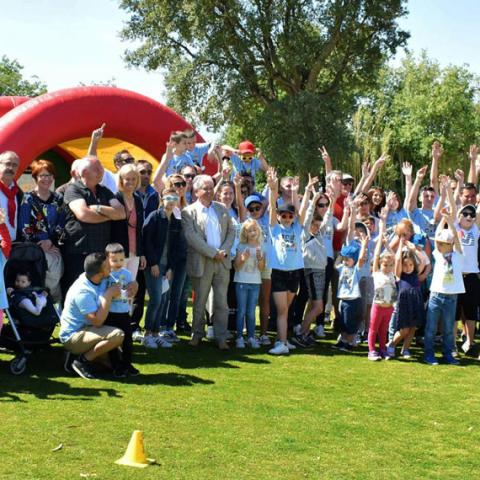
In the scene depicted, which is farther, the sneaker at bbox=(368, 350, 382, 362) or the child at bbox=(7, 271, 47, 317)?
the sneaker at bbox=(368, 350, 382, 362)

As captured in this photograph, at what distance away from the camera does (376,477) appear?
172 inches

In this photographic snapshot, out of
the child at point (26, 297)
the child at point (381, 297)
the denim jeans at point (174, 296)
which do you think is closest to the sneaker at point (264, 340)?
the denim jeans at point (174, 296)

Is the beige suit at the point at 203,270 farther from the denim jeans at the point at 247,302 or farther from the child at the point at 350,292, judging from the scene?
the child at the point at 350,292

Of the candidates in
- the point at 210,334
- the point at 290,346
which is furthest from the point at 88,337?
the point at 290,346

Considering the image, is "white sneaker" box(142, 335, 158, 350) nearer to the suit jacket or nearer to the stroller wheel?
the suit jacket

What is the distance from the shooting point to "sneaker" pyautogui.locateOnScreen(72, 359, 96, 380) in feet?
21.2

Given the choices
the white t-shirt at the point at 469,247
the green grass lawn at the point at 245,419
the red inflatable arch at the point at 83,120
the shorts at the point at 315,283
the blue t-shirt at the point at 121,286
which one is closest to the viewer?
the green grass lawn at the point at 245,419

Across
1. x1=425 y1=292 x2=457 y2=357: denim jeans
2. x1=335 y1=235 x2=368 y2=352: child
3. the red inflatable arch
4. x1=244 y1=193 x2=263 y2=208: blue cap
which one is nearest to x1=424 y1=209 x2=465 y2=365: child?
x1=425 y1=292 x2=457 y2=357: denim jeans

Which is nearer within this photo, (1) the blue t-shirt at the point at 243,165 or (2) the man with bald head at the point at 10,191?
(2) the man with bald head at the point at 10,191

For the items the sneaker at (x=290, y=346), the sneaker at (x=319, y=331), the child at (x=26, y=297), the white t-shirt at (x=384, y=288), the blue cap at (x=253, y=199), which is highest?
the blue cap at (x=253, y=199)

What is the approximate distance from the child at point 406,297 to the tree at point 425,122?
3319 cm

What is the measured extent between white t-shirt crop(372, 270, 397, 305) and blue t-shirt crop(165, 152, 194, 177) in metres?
3.35

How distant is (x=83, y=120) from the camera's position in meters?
11.6

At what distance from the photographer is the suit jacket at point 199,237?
804cm
